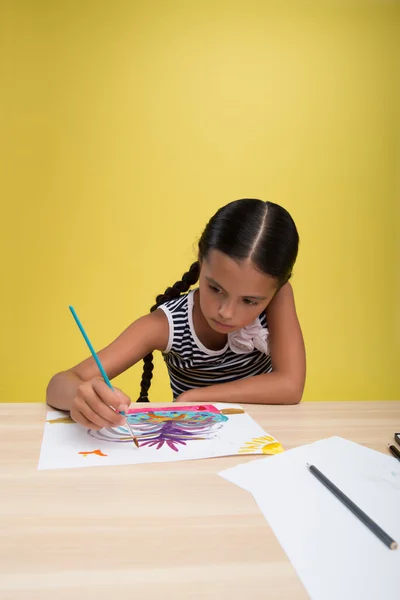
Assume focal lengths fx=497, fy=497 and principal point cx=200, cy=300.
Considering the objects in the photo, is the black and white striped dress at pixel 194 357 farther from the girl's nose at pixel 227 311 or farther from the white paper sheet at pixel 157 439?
the white paper sheet at pixel 157 439

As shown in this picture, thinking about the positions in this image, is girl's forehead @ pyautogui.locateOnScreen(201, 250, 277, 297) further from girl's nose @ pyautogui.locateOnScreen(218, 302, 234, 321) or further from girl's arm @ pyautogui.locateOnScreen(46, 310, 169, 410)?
girl's arm @ pyautogui.locateOnScreen(46, 310, 169, 410)

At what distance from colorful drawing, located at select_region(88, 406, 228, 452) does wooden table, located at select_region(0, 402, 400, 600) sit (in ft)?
0.27

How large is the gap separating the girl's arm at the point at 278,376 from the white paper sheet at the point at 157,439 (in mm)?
A: 86

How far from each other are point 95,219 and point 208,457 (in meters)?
1.69

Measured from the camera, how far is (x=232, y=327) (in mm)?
955

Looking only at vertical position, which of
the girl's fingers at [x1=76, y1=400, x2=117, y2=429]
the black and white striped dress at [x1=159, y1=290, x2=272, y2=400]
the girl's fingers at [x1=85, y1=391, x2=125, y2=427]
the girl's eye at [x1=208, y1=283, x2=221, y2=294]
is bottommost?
the black and white striped dress at [x1=159, y1=290, x2=272, y2=400]

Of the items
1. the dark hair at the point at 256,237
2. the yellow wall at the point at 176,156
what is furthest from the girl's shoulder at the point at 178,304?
the yellow wall at the point at 176,156

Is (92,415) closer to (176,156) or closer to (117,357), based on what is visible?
(117,357)

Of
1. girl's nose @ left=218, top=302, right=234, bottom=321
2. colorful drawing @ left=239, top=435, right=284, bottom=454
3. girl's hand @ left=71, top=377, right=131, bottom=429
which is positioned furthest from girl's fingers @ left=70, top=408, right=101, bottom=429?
girl's nose @ left=218, top=302, right=234, bottom=321

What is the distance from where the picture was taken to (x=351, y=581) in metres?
0.32

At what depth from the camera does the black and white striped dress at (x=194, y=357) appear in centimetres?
111

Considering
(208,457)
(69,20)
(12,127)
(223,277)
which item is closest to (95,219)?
(12,127)

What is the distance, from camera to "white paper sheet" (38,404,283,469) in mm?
538

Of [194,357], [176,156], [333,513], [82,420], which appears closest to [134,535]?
[333,513]
